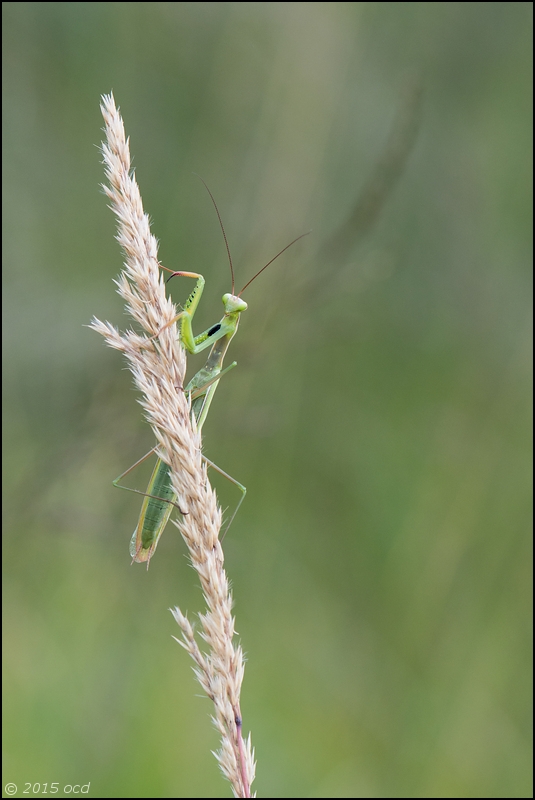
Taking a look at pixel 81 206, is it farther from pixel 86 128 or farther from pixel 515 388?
pixel 515 388

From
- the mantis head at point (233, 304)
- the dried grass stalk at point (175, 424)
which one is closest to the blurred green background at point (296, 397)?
the mantis head at point (233, 304)

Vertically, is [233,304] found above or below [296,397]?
above

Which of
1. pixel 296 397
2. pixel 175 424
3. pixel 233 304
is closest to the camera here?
pixel 175 424

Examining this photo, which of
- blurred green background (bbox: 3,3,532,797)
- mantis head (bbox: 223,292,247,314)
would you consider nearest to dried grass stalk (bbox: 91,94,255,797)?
mantis head (bbox: 223,292,247,314)

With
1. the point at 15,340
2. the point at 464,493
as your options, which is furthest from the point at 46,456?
the point at 464,493

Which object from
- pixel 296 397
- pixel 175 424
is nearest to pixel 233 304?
pixel 175 424

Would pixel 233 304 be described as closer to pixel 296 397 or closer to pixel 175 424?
pixel 175 424

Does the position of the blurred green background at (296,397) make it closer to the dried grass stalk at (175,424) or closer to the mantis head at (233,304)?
the mantis head at (233,304)

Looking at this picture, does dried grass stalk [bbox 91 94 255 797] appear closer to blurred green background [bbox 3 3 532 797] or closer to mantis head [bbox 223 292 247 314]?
mantis head [bbox 223 292 247 314]
